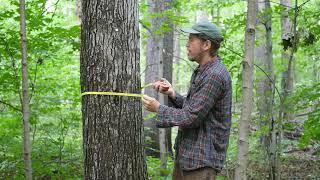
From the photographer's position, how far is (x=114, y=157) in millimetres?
2975

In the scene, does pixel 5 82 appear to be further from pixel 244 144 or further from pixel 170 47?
pixel 170 47

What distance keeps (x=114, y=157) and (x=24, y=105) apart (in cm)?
223

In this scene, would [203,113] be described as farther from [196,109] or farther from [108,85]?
[108,85]

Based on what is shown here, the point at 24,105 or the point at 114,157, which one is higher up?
the point at 24,105

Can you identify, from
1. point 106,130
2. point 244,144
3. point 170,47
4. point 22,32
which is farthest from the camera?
point 170,47

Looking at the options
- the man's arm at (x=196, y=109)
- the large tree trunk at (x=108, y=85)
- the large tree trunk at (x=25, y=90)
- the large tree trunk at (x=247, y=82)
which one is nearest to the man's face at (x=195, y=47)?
the man's arm at (x=196, y=109)

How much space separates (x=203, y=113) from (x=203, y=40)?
2.10 feet

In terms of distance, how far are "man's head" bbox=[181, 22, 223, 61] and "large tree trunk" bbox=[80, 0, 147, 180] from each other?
20.9 inches

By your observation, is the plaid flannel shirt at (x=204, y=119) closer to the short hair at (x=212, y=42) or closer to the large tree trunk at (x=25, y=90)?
the short hair at (x=212, y=42)

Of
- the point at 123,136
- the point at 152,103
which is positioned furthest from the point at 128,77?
the point at 123,136

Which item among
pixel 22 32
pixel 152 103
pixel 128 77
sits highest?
pixel 22 32

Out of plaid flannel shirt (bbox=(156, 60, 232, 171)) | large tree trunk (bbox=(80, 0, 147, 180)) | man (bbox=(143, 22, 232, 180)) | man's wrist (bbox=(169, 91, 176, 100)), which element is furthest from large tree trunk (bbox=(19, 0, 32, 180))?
plaid flannel shirt (bbox=(156, 60, 232, 171))

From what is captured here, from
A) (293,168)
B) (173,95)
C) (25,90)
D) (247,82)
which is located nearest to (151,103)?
(173,95)

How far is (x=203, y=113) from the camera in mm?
2961
